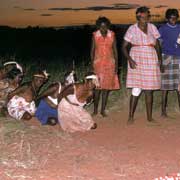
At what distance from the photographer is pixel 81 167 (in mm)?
6246

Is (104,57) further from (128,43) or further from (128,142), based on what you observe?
(128,142)

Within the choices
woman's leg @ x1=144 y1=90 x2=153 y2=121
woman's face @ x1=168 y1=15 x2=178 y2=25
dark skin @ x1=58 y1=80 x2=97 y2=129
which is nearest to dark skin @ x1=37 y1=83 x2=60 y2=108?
dark skin @ x1=58 y1=80 x2=97 y2=129

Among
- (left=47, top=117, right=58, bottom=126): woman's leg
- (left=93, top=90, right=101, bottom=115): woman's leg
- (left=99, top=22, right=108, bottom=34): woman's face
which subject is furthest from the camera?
(left=93, top=90, right=101, bottom=115): woman's leg

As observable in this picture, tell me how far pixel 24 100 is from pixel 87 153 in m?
2.32

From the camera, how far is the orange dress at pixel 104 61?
9289 mm

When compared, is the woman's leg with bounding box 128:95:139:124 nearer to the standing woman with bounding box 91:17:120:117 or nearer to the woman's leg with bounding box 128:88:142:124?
the woman's leg with bounding box 128:88:142:124

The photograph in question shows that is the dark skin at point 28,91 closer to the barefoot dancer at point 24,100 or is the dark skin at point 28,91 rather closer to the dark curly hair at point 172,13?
the barefoot dancer at point 24,100

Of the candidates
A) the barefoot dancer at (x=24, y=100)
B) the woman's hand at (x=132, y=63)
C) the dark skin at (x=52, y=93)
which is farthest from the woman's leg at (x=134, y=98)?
the barefoot dancer at (x=24, y=100)

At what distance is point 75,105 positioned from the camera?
835cm

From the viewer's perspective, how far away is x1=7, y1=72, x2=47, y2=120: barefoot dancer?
29.0 ft

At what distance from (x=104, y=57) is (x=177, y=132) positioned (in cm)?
181

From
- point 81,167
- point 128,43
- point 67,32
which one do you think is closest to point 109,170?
point 81,167

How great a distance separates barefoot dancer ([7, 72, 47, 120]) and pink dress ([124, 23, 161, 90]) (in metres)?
1.37

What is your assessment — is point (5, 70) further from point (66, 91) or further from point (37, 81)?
point (66, 91)
